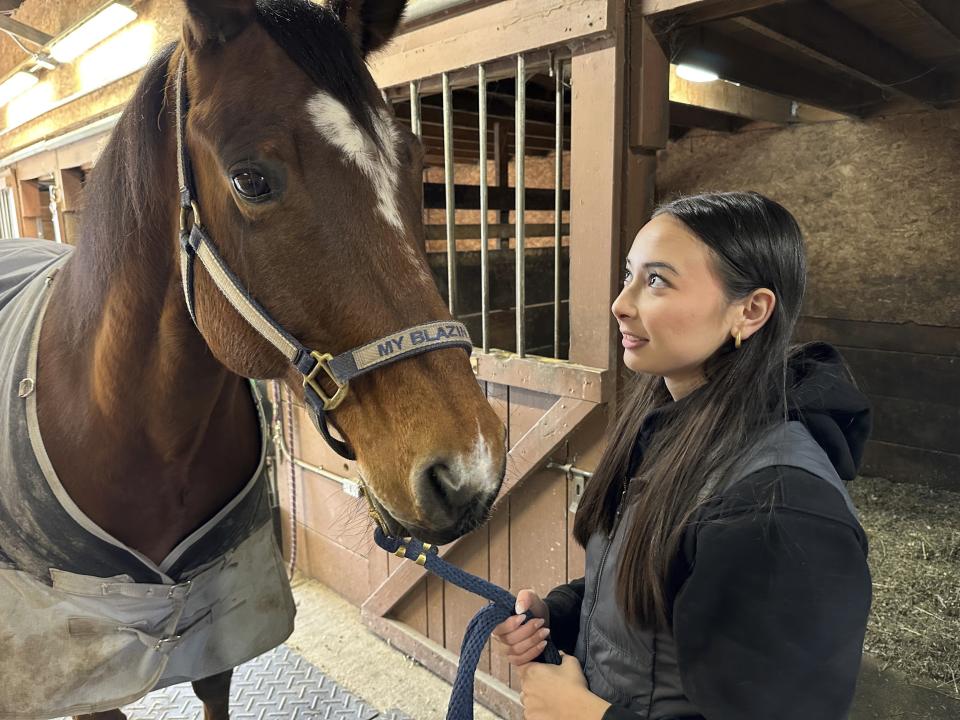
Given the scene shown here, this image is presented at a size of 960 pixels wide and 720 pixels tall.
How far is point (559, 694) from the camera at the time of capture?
2.58 ft

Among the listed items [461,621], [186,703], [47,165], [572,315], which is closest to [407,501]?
[572,315]

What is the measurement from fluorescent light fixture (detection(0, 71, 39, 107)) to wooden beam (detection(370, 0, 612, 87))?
12.3ft

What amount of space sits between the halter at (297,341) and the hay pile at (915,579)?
2200 millimetres

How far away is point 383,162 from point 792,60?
8.62 feet

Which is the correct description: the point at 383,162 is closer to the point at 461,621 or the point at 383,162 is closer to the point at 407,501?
the point at 407,501

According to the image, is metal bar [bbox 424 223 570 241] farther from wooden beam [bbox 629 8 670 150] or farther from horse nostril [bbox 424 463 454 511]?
horse nostril [bbox 424 463 454 511]

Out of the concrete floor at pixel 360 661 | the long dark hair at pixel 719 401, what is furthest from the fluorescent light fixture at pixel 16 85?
the long dark hair at pixel 719 401

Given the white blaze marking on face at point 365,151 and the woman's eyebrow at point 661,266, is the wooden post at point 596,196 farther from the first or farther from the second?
the white blaze marking on face at point 365,151

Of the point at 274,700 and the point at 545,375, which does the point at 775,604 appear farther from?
the point at 274,700

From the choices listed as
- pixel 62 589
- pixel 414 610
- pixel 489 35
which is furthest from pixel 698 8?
pixel 414 610

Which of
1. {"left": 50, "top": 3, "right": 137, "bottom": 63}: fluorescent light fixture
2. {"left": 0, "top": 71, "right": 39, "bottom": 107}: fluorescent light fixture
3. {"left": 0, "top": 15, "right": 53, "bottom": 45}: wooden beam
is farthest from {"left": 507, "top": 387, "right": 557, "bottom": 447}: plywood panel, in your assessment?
{"left": 0, "top": 71, "right": 39, "bottom": 107}: fluorescent light fixture

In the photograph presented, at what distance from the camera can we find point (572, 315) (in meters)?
1.66

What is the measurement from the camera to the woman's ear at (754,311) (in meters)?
0.78

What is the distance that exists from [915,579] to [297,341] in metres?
2.82
